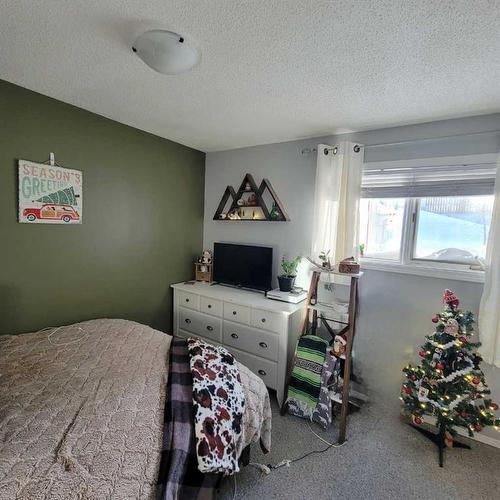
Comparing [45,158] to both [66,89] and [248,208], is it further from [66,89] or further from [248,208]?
[248,208]

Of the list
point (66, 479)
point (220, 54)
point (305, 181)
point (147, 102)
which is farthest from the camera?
point (305, 181)

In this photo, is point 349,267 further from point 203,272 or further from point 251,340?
point 203,272

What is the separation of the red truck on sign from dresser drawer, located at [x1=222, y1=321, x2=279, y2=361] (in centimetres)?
159

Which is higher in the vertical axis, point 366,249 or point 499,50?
point 499,50

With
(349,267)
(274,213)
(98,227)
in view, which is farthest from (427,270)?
(98,227)

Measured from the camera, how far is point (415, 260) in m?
2.31

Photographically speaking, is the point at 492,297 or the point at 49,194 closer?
the point at 492,297

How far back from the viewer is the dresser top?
2385 millimetres

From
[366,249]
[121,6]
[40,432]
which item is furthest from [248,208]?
[40,432]

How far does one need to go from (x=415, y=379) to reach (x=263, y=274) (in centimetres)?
150

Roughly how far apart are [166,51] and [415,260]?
2269 mm

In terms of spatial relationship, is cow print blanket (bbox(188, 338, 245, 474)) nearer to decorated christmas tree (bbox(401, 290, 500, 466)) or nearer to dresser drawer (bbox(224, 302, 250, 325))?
dresser drawer (bbox(224, 302, 250, 325))

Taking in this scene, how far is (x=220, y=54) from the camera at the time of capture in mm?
1415

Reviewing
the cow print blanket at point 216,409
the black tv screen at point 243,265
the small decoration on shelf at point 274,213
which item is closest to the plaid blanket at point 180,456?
the cow print blanket at point 216,409
